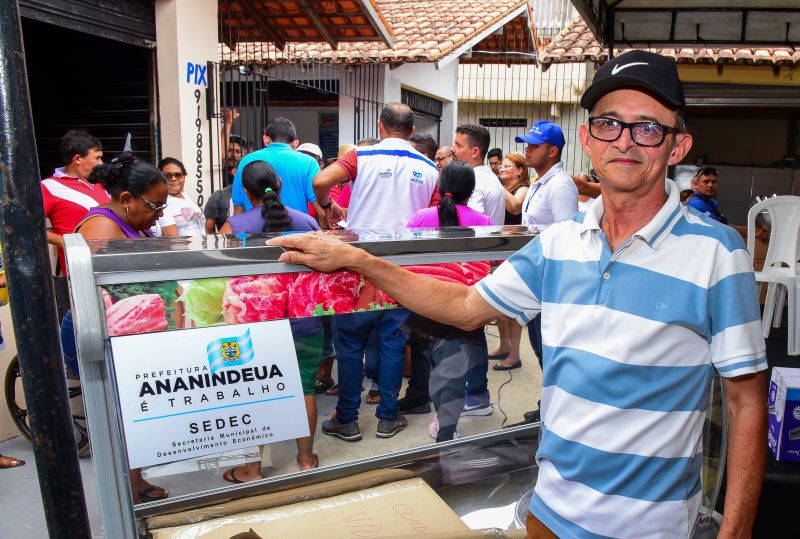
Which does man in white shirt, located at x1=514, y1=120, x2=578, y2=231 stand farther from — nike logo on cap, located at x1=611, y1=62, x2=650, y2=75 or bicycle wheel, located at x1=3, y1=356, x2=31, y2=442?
bicycle wheel, located at x1=3, y1=356, x2=31, y2=442

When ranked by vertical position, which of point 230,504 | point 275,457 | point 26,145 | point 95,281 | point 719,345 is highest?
point 26,145

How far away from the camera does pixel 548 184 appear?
4.48 meters

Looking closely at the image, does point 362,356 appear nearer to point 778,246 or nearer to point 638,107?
point 638,107

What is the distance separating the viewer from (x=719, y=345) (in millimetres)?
1399

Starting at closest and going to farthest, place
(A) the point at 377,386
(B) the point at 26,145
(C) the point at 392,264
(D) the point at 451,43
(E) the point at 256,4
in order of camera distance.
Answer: (B) the point at 26,145
(C) the point at 392,264
(A) the point at 377,386
(E) the point at 256,4
(D) the point at 451,43

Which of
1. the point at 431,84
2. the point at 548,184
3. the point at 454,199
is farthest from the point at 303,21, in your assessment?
the point at 454,199

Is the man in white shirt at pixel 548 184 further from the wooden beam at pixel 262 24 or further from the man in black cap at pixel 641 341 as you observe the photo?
the wooden beam at pixel 262 24

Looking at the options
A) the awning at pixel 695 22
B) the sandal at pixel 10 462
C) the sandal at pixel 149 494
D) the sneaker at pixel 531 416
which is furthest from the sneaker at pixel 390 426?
the awning at pixel 695 22

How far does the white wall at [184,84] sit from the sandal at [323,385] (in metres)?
4.81

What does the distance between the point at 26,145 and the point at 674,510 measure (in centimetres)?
153

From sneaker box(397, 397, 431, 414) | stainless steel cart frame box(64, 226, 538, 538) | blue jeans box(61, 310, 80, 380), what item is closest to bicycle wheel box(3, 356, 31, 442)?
blue jeans box(61, 310, 80, 380)

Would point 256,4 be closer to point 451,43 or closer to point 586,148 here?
point 451,43

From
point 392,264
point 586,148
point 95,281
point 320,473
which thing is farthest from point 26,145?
point 586,148

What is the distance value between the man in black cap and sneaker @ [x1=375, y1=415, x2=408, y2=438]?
1.74 feet
